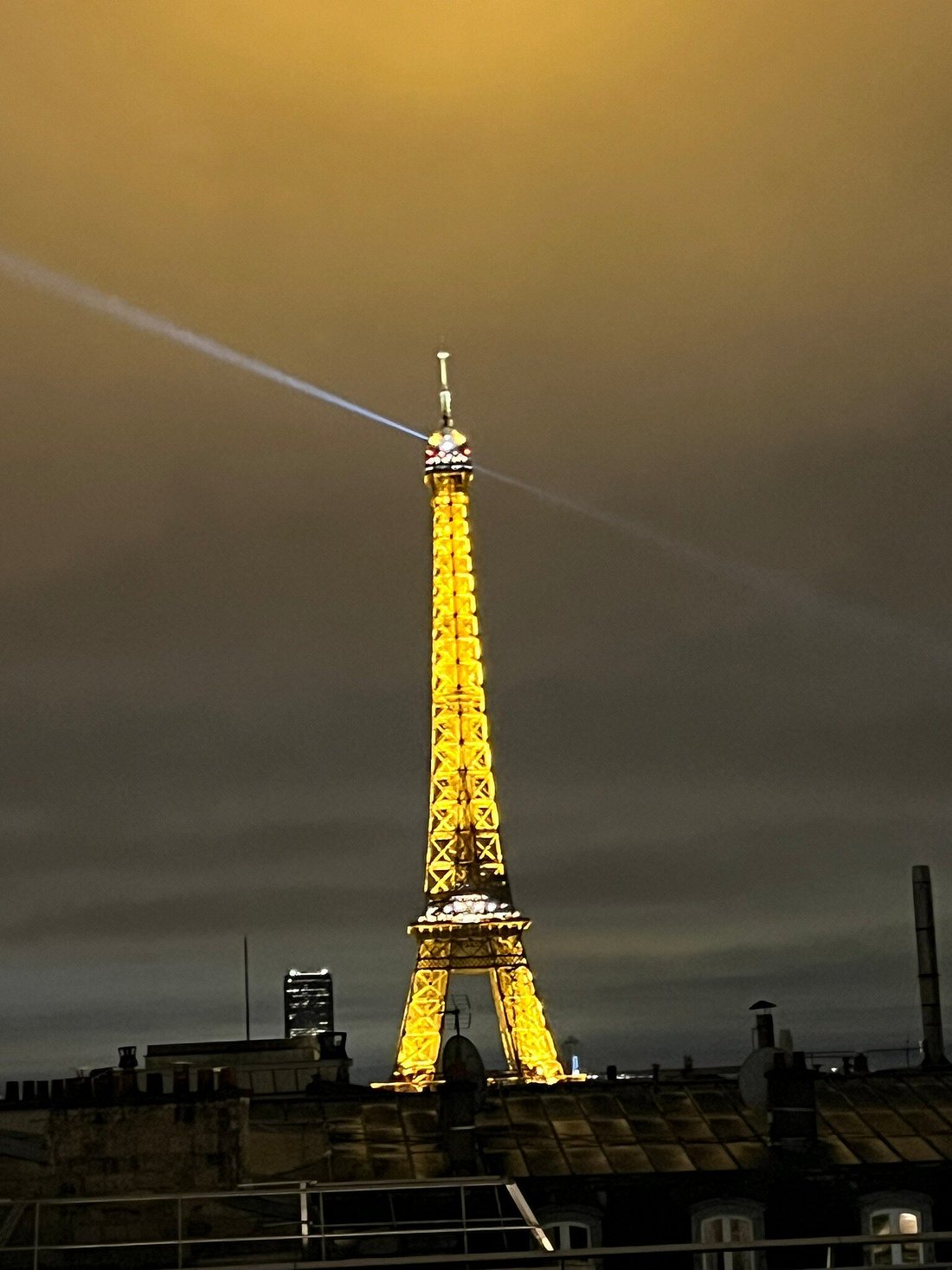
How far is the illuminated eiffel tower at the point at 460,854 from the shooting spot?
274 ft

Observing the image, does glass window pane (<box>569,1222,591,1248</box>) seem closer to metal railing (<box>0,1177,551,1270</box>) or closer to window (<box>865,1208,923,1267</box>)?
metal railing (<box>0,1177,551,1270</box>)

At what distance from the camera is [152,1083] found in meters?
34.4

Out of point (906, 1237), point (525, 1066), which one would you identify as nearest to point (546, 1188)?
point (906, 1237)

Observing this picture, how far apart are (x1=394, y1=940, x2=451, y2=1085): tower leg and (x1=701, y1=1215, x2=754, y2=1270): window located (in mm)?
50872

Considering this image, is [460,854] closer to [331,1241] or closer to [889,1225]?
[889,1225]

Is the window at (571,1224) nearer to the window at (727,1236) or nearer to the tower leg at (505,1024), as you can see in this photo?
the window at (727,1236)

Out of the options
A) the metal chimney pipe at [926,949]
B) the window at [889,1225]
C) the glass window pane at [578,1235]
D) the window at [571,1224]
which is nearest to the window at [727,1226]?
the window at [571,1224]

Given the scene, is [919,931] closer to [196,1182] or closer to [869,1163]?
[869,1163]

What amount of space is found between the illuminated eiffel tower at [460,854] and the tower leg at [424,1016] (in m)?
0.04

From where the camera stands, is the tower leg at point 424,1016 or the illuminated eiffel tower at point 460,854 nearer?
the tower leg at point 424,1016

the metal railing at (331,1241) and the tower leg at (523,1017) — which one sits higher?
the tower leg at (523,1017)

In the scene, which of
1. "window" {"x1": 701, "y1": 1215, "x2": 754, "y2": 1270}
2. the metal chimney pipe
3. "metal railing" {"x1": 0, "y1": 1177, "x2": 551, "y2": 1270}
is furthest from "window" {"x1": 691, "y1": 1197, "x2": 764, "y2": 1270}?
the metal chimney pipe

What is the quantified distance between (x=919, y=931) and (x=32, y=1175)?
36070mm

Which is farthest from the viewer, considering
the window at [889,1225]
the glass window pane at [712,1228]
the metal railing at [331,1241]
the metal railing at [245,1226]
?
the window at [889,1225]
